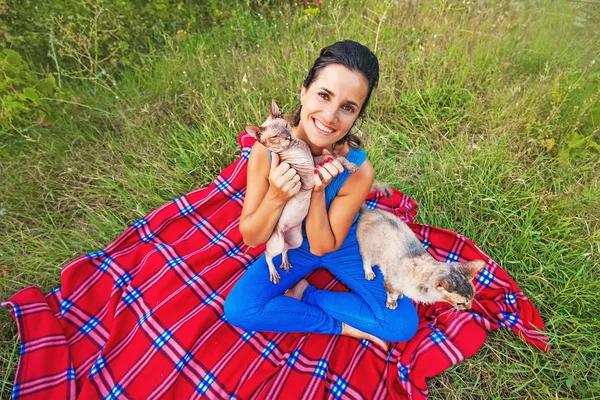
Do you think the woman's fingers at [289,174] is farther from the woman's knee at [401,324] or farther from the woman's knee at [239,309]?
the woman's knee at [401,324]

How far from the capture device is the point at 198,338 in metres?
2.20

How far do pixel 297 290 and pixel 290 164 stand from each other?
1.14 meters

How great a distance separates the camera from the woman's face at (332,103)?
62.7 inches

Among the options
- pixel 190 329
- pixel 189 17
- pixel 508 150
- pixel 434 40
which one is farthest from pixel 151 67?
pixel 508 150

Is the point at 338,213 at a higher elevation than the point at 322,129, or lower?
lower

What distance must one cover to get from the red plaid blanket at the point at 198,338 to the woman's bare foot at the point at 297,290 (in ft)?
0.46

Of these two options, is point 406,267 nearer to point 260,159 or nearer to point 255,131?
point 260,159

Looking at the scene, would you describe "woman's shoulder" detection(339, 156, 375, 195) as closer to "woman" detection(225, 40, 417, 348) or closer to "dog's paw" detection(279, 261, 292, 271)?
"woman" detection(225, 40, 417, 348)

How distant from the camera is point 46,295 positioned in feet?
7.68

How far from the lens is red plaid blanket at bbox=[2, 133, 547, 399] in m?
2.00

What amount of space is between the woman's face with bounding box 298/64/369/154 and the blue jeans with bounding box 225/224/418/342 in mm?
796

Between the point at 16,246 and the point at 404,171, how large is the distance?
3.31 metres

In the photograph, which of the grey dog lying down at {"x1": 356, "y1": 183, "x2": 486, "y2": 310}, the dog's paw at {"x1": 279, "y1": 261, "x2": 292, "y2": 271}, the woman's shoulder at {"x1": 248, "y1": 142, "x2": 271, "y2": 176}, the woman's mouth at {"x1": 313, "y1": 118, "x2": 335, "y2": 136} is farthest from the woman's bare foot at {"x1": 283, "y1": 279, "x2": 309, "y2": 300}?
the woman's mouth at {"x1": 313, "y1": 118, "x2": 335, "y2": 136}

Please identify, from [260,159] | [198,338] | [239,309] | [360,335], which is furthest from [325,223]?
[198,338]
